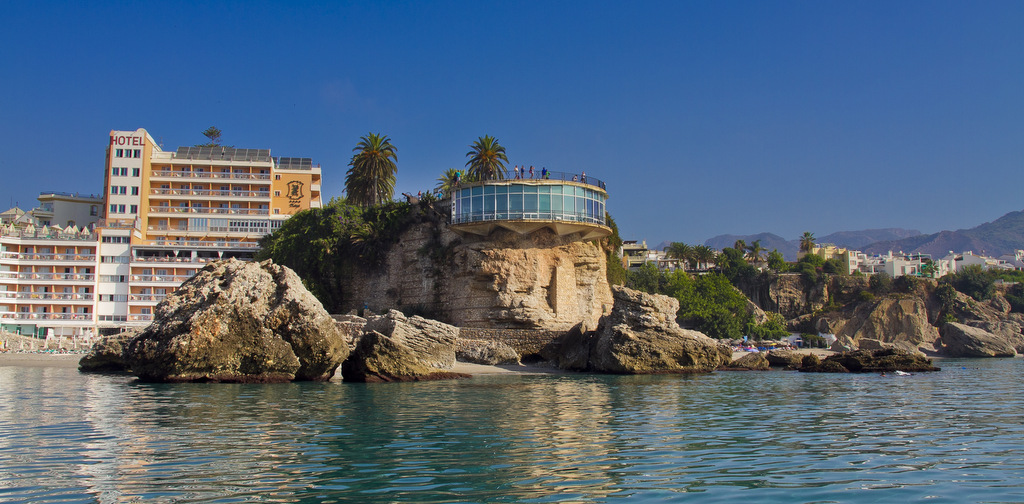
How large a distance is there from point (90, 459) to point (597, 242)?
3935 cm

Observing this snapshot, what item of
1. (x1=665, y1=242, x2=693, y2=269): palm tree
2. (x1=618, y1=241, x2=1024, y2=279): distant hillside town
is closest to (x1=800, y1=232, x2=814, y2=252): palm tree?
(x1=618, y1=241, x2=1024, y2=279): distant hillside town

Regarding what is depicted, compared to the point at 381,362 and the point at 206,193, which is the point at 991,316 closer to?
the point at 381,362

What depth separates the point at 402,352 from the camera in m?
28.7

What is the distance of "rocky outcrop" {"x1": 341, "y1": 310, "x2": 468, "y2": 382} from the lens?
28109 millimetres

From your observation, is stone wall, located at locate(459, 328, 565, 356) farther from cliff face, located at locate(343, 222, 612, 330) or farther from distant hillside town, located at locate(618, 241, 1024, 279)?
distant hillside town, located at locate(618, 241, 1024, 279)

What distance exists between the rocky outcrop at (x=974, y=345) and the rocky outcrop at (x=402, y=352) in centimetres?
5450

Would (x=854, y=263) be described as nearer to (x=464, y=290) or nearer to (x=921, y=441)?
(x=464, y=290)

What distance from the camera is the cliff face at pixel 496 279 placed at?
4378 cm

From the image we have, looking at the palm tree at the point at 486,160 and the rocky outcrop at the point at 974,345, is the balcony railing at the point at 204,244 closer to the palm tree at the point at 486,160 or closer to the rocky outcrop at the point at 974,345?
the palm tree at the point at 486,160

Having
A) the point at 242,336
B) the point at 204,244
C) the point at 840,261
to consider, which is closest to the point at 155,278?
the point at 204,244

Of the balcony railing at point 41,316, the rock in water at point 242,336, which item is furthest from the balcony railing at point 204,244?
the rock in water at point 242,336

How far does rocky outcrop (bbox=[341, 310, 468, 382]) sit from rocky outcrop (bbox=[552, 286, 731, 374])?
7942mm

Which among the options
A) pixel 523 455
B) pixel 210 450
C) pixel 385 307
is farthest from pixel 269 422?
pixel 385 307

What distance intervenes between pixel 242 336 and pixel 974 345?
64.1m
